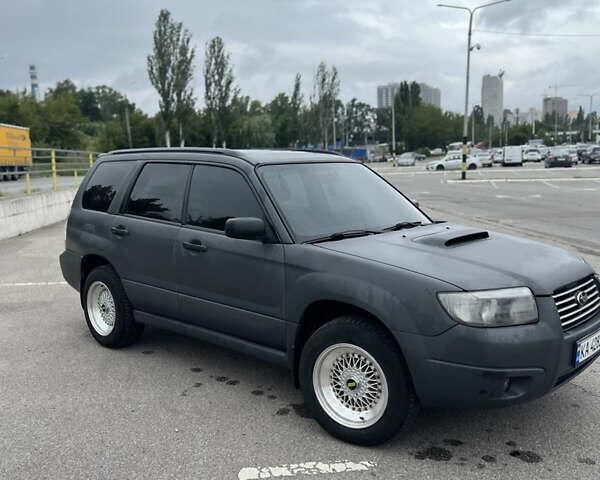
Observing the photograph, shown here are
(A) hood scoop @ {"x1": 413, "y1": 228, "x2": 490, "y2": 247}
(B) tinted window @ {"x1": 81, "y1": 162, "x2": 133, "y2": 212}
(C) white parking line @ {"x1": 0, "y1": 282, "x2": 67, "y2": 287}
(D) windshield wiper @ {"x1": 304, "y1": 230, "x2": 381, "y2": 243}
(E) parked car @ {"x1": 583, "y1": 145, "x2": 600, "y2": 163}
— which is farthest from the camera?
(E) parked car @ {"x1": 583, "y1": 145, "x2": 600, "y2": 163}

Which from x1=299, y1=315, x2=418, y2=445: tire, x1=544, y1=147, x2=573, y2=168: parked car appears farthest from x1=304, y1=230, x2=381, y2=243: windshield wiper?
x1=544, y1=147, x2=573, y2=168: parked car

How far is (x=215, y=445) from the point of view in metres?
3.38

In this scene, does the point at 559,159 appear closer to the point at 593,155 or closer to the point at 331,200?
the point at 593,155

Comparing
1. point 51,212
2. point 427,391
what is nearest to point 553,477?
point 427,391

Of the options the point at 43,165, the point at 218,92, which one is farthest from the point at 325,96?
the point at 43,165

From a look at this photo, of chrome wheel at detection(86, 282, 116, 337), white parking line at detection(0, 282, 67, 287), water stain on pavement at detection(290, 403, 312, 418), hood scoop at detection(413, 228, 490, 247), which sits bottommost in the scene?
white parking line at detection(0, 282, 67, 287)

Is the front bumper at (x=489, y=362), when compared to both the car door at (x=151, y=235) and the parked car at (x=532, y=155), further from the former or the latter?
the parked car at (x=532, y=155)

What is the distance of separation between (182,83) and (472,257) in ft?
180

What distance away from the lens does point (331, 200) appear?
13.5 feet

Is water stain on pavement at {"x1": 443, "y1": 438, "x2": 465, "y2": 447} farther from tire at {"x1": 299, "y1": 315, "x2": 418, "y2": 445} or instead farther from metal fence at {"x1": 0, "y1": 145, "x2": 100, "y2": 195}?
metal fence at {"x1": 0, "y1": 145, "x2": 100, "y2": 195}

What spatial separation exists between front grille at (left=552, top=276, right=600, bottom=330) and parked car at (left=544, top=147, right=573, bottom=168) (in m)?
47.1

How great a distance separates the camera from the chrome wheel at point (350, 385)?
3289 millimetres

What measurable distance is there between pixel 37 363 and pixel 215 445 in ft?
7.15

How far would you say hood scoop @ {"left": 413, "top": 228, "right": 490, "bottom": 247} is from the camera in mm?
3576
